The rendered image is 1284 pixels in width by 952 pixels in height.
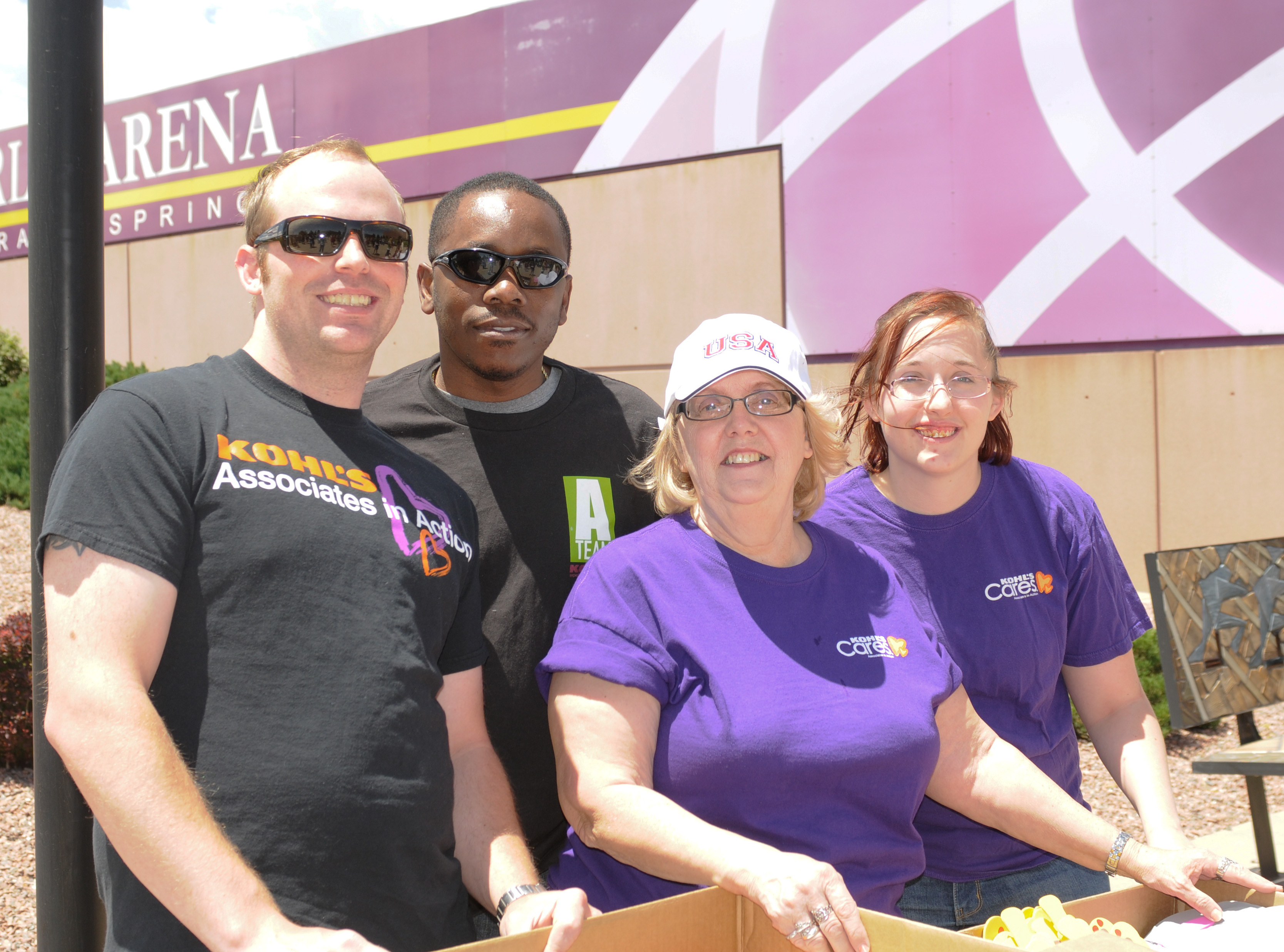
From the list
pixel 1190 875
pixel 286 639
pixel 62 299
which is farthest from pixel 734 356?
pixel 62 299

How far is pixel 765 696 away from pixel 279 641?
2.87 ft

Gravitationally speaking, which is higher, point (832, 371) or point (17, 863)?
point (832, 371)

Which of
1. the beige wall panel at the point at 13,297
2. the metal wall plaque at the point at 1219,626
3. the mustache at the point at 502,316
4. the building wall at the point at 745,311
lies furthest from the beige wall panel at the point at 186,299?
the mustache at the point at 502,316

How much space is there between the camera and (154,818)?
1.52 meters

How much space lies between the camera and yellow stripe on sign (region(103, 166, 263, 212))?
Result: 14078mm

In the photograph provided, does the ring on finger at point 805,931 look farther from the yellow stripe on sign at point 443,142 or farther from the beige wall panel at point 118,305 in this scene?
the beige wall panel at point 118,305

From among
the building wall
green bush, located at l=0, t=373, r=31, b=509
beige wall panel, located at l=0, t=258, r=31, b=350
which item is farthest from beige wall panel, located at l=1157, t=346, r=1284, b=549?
beige wall panel, located at l=0, t=258, r=31, b=350

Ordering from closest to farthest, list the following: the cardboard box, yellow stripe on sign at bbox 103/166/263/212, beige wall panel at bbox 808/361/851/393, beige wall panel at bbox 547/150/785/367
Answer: the cardboard box, beige wall panel at bbox 808/361/851/393, beige wall panel at bbox 547/150/785/367, yellow stripe on sign at bbox 103/166/263/212

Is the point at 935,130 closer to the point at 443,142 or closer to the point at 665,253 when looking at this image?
the point at 665,253

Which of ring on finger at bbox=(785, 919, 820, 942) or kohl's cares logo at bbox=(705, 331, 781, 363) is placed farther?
kohl's cares logo at bbox=(705, 331, 781, 363)

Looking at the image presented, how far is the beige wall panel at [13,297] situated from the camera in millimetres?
16594

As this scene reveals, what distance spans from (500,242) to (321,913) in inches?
70.6

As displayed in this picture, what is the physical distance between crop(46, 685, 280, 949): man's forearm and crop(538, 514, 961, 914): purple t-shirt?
71 cm

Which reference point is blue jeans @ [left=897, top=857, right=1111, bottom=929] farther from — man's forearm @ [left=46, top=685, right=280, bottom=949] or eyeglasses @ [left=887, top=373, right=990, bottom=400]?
man's forearm @ [left=46, top=685, right=280, bottom=949]
